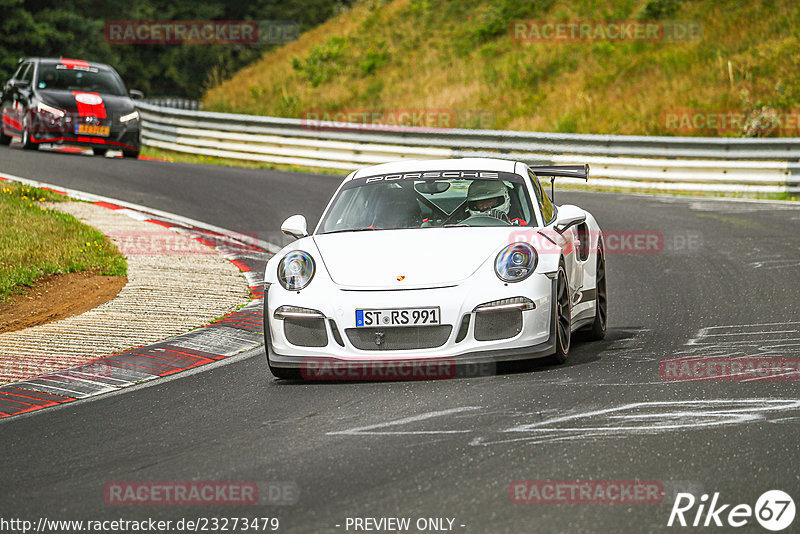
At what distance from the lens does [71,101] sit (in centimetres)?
2177

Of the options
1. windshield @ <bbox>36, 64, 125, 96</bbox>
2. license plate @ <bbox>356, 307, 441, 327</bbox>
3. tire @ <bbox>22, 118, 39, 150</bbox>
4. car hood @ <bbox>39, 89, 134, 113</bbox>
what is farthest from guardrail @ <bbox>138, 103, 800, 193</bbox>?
license plate @ <bbox>356, 307, 441, 327</bbox>

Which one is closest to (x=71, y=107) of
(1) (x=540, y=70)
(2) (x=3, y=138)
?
(2) (x=3, y=138)

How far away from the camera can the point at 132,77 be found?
54219mm

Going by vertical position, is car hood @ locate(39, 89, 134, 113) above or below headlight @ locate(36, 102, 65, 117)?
above

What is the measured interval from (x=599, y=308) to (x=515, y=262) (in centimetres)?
171

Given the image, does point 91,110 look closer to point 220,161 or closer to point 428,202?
point 220,161

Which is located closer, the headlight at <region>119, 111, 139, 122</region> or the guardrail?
the guardrail

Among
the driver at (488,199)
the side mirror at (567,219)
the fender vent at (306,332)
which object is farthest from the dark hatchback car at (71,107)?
the fender vent at (306,332)

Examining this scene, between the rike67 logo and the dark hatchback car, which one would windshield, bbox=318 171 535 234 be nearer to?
the rike67 logo

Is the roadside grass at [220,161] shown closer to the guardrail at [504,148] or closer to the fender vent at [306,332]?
the guardrail at [504,148]

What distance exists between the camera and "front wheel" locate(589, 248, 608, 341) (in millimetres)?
8477

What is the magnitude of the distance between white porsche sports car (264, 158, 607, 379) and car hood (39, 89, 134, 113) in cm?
1481

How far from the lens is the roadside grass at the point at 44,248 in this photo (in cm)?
1097

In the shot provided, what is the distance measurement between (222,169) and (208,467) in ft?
54.0
